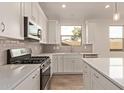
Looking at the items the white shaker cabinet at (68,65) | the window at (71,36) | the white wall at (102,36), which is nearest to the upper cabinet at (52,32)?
the window at (71,36)

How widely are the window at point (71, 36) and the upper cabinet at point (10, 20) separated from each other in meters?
5.02

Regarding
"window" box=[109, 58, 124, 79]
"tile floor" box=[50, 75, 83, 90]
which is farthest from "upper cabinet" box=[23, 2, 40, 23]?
"tile floor" box=[50, 75, 83, 90]

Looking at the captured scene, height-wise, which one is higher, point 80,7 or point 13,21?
point 80,7

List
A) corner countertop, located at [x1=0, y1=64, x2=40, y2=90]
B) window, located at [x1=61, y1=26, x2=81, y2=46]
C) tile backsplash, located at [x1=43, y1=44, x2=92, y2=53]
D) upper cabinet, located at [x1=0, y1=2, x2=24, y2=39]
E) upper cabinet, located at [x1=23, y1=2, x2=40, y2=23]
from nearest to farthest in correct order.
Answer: corner countertop, located at [x1=0, y1=64, x2=40, y2=90], upper cabinet, located at [x1=0, y1=2, x2=24, y2=39], upper cabinet, located at [x1=23, y1=2, x2=40, y2=23], tile backsplash, located at [x1=43, y1=44, x2=92, y2=53], window, located at [x1=61, y1=26, x2=81, y2=46]

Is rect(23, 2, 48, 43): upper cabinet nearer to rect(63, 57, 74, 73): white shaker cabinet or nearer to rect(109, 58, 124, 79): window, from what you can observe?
rect(109, 58, 124, 79): window

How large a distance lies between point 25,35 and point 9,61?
1.60 feet

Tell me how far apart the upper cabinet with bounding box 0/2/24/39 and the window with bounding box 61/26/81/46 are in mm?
5017

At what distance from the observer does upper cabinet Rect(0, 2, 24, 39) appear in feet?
6.90

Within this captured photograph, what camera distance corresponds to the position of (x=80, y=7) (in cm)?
550

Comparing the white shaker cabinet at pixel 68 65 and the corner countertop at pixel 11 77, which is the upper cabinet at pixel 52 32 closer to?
the white shaker cabinet at pixel 68 65

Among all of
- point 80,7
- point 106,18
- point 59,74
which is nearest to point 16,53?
point 80,7

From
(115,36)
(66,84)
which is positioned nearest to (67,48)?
(115,36)

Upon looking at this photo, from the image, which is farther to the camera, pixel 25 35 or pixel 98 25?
pixel 98 25

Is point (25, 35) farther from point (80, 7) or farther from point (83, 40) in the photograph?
point (83, 40)
